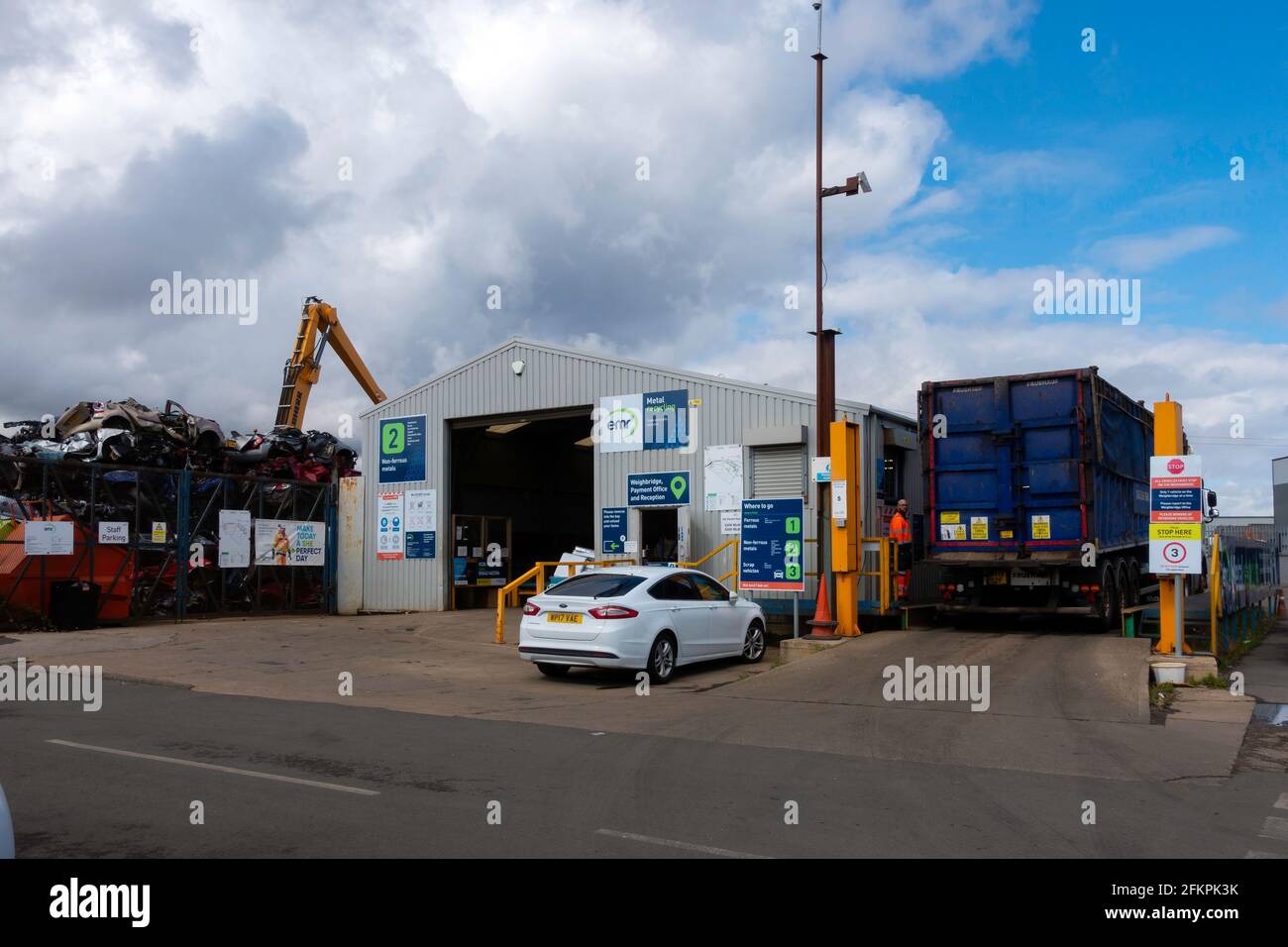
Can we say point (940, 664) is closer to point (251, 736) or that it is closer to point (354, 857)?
point (251, 736)

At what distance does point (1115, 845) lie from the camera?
19.7 ft

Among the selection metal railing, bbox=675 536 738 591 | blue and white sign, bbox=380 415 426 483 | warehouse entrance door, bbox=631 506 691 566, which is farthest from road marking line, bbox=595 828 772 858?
blue and white sign, bbox=380 415 426 483

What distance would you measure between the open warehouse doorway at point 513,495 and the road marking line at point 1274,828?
18174 millimetres

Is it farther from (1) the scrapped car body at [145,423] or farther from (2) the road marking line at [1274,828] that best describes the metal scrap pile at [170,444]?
(2) the road marking line at [1274,828]

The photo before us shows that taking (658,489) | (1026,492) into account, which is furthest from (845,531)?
(658,489)

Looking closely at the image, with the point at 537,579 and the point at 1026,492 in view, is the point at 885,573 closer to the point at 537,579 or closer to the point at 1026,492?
the point at 1026,492

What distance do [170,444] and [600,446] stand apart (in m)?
10.9

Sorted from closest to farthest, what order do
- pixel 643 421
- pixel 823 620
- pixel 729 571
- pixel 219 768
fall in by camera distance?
pixel 219 768 → pixel 823 620 → pixel 729 571 → pixel 643 421

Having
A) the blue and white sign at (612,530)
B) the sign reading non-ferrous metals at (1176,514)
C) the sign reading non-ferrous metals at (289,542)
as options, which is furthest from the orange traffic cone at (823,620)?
the sign reading non-ferrous metals at (289,542)

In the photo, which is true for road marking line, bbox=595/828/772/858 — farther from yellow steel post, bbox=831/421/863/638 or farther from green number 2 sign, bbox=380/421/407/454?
green number 2 sign, bbox=380/421/407/454

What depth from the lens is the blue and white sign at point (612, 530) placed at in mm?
22719

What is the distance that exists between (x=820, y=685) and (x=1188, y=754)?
179 inches

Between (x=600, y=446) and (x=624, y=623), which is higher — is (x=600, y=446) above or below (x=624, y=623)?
above

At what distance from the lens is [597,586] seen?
13.5m
